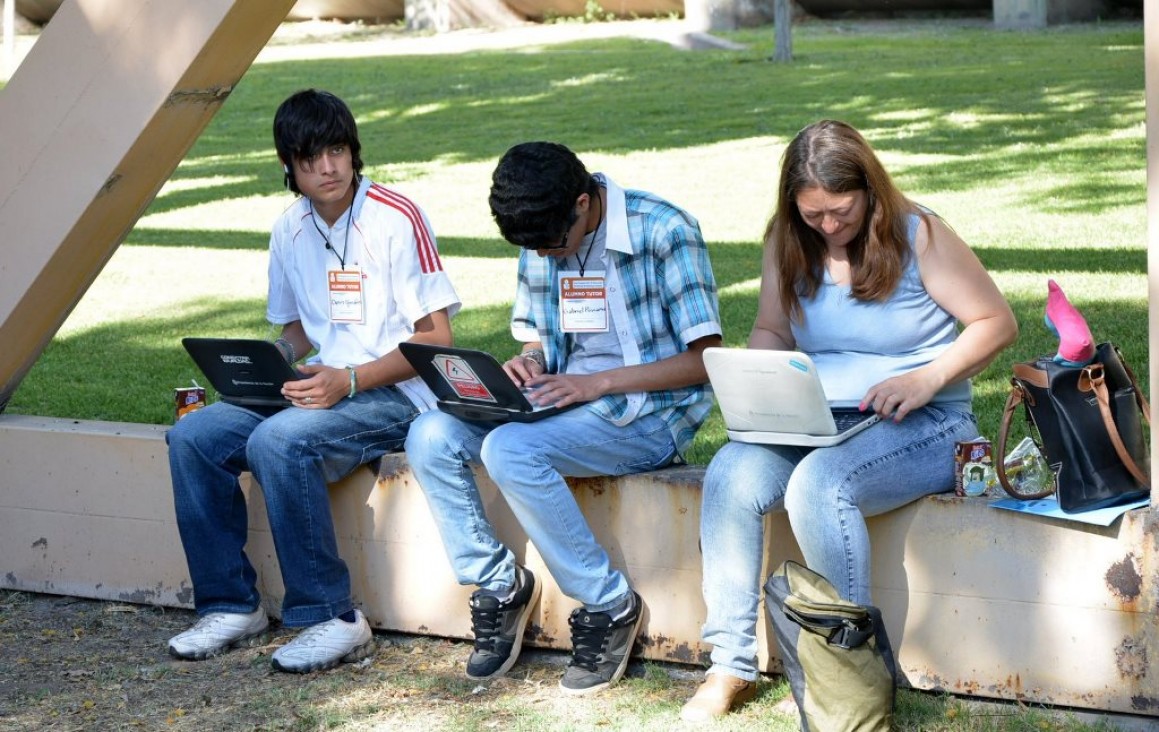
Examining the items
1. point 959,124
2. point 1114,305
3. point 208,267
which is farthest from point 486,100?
point 1114,305

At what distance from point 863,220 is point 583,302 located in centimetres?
79

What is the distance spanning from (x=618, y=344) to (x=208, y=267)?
22.0 feet

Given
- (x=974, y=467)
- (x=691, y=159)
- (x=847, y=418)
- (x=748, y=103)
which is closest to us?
(x=974, y=467)

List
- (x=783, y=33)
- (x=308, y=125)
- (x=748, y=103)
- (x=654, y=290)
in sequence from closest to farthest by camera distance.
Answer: (x=654, y=290), (x=308, y=125), (x=748, y=103), (x=783, y=33)

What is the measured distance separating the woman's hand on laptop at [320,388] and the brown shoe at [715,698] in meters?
1.30

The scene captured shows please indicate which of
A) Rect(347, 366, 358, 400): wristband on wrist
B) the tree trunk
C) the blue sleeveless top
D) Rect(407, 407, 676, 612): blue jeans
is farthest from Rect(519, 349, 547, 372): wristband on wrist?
the tree trunk

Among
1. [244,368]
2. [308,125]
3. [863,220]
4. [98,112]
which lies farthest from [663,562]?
[98,112]

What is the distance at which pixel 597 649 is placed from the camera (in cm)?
405

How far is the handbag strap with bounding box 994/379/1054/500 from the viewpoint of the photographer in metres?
3.53

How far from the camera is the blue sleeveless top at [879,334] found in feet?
12.5

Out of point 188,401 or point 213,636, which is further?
point 188,401

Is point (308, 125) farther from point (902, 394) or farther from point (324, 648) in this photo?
point (902, 394)

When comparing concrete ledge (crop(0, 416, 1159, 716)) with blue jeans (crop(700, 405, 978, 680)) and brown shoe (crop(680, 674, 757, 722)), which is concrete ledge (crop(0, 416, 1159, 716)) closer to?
blue jeans (crop(700, 405, 978, 680))

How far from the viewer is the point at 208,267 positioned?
407 inches
